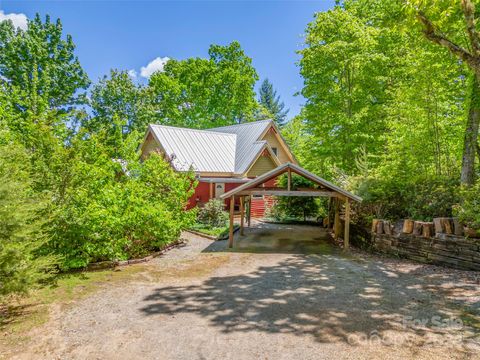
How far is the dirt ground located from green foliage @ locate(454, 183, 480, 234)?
50.5 inches

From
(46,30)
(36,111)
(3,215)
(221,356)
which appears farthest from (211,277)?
(46,30)

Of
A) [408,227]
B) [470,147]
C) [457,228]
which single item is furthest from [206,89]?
[457,228]

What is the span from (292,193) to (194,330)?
7.50 metres

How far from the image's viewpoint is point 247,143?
23.1m

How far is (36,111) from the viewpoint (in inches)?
399

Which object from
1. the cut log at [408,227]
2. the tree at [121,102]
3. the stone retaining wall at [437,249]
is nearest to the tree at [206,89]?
the tree at [121,102]

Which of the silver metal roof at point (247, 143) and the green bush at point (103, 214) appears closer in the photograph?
the green bush at point (103, 214)

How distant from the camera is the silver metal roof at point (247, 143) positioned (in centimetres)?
2124

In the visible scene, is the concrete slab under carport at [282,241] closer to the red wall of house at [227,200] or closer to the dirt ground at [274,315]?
the dirt ground at [274,315]

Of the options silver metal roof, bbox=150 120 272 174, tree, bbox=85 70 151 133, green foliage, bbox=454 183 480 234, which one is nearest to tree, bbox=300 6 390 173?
silver metal roof, bbox=150 120 272 174

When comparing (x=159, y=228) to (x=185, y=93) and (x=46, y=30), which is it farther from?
(x=46, y=30)

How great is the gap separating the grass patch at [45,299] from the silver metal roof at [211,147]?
1059cm

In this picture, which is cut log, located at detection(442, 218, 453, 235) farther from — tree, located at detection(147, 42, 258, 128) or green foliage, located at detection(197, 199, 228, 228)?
tree, located at detection(147, 42, 258, 128)

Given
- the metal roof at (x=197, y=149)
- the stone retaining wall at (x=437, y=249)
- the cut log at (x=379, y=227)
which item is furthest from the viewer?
the metal roof at (x=197, y=149)
